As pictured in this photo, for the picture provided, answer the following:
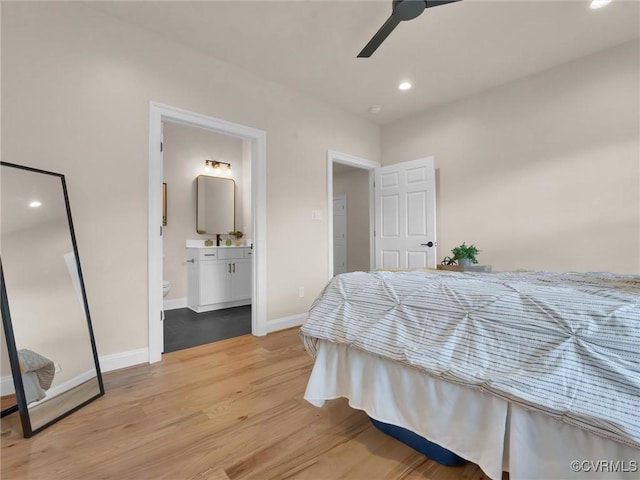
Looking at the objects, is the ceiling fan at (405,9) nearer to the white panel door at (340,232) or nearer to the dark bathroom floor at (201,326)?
the dark bathroom floor at (201,326)

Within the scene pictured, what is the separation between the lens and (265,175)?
306 cm

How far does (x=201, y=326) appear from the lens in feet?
10.9

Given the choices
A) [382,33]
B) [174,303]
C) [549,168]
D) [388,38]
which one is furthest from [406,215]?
[174,303]

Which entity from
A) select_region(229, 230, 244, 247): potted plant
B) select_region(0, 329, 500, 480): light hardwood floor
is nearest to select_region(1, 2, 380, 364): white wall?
select_region(0, 329, 500, 480): light hardwood floor

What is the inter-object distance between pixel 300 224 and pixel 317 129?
1174mm

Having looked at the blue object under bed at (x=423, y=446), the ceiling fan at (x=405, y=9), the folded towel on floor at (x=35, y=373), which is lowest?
the blue object under bed at (x=423, y=446)

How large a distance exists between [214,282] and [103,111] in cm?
244

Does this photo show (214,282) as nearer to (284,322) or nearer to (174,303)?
(174,303)

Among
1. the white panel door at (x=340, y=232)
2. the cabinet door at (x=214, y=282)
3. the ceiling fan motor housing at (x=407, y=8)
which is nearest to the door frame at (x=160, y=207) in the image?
the cabinet door at (x=214, y=282)

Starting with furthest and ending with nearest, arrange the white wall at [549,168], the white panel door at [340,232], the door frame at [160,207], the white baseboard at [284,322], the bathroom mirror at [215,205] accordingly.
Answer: the white panel door at [340,232] → the bathroom mirror at [215,205] → the white baseboard at [284,322] → the white wall at [549,168] → the door frame at [160,207]

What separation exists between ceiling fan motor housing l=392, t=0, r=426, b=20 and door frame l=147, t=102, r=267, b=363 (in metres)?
1.62

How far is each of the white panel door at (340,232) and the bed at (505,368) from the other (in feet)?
15.2

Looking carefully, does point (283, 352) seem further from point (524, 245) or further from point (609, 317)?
point (524, 245)

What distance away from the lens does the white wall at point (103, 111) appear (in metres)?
1.90
